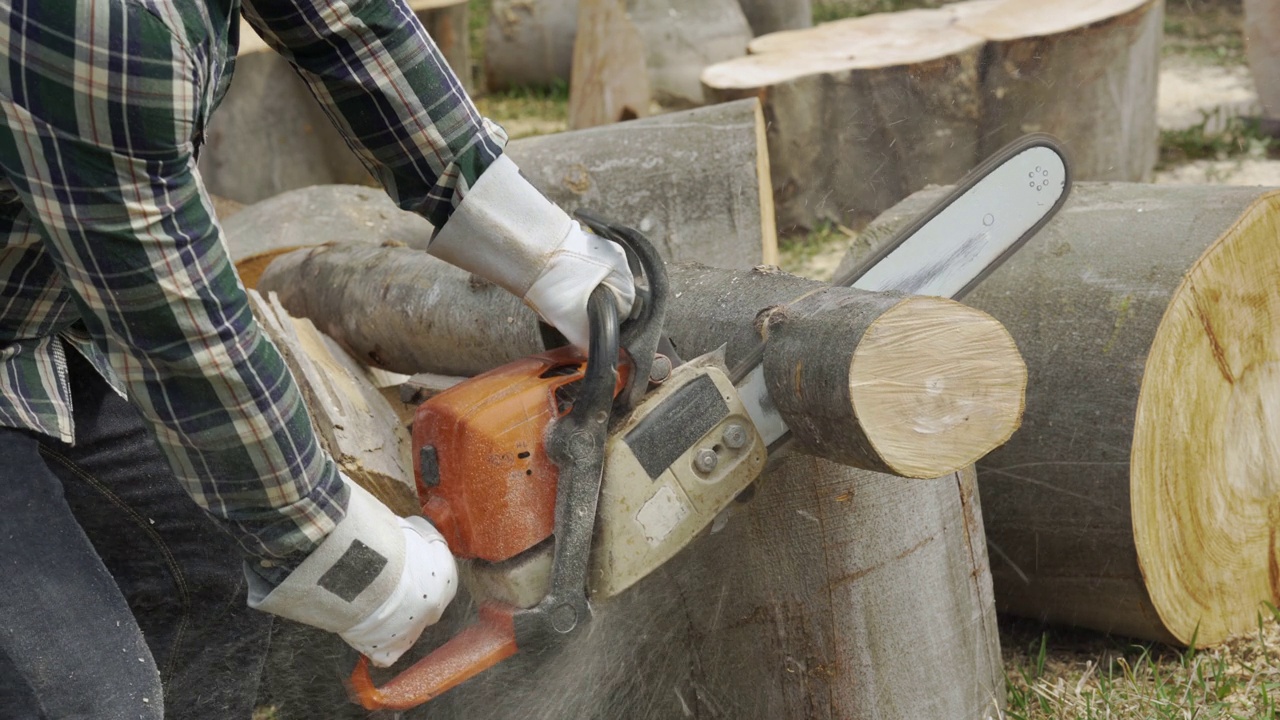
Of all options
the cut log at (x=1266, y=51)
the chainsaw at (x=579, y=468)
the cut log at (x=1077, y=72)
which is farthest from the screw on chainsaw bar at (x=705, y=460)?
the cut log at (x=1266, y=51)

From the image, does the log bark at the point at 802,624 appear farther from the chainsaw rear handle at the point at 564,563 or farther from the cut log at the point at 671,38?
the cut log at the point at 671,38

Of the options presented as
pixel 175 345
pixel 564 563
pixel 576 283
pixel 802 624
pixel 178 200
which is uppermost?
pixel 178 200

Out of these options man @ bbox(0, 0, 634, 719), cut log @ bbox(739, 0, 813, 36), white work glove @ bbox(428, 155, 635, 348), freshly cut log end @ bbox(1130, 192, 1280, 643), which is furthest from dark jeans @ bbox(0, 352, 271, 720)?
cut log @ bbox(739, 0, 813, 36)

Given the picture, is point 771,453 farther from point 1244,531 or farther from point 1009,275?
point 1244,531

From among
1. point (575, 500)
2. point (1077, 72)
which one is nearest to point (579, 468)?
Result: point (575, 500)

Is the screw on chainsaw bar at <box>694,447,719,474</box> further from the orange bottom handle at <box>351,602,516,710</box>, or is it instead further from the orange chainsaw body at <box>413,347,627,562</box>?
the orange bottom handle at <box>351,602,516,710</box>

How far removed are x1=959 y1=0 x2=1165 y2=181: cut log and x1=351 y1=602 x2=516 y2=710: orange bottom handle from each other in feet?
10.1

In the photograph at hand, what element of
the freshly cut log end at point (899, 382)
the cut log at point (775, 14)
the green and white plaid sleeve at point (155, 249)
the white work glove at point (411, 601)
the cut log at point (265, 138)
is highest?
the green and white plaid sleeve at point (155, 249)

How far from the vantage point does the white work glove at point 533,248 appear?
4.87 ft

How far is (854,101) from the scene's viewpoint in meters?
4.46

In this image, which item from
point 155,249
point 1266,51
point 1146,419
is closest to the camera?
point 155,249

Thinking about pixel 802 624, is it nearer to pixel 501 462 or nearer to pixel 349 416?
pixel 501 462

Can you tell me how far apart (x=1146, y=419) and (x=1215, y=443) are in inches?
8.3

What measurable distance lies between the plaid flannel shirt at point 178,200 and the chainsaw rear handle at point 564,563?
0.26 meters
